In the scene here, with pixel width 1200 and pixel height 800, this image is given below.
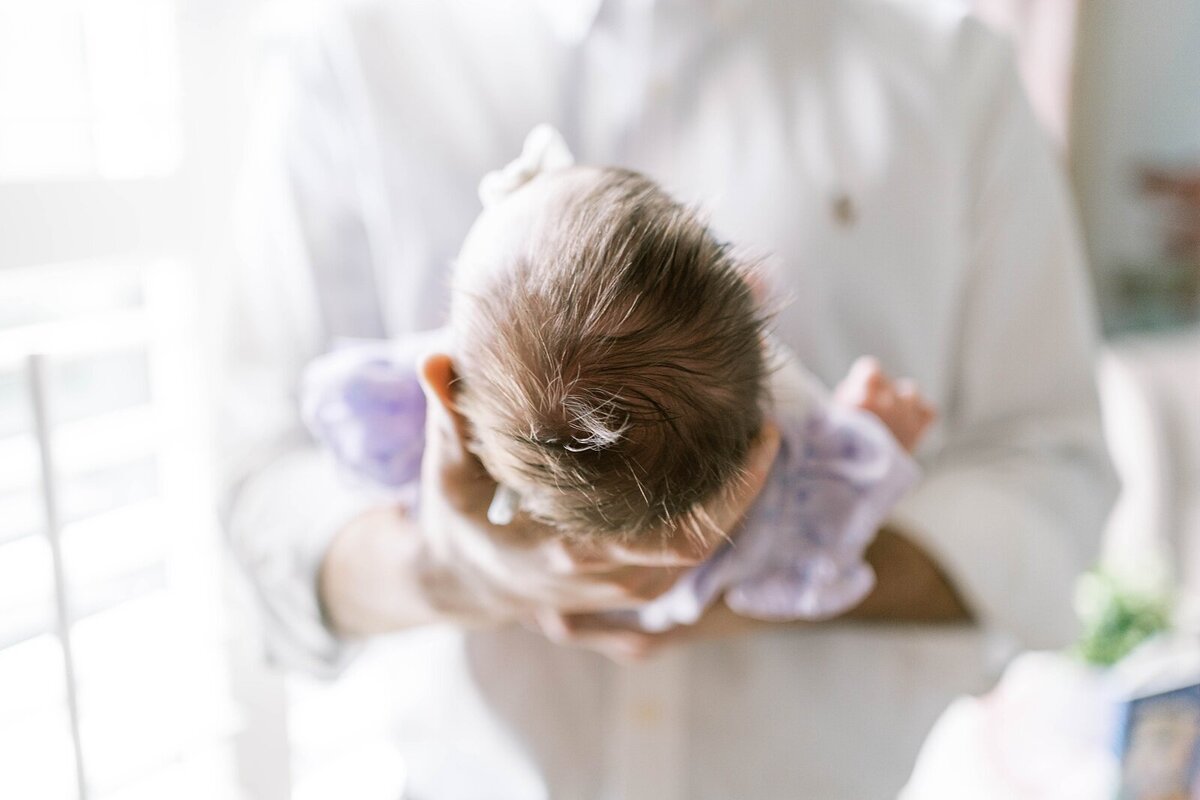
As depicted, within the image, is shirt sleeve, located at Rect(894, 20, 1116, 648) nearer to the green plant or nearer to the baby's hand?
the baby's hand

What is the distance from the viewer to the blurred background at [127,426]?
0.47 meters

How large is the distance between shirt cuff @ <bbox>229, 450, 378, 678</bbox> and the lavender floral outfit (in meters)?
0.09

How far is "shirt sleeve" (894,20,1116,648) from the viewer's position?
57 cm

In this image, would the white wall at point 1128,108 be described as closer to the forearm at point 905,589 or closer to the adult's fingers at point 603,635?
the forearm at point 905,589

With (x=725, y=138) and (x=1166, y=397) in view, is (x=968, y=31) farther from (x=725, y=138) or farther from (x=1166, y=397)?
(x=1166, y=397)

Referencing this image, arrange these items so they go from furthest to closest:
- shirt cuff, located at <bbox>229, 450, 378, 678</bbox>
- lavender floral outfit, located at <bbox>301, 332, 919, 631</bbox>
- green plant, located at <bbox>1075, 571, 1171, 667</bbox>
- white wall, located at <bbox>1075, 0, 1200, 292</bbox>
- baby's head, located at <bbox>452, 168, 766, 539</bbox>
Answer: white wall, located at <bbox>1075, 0, 1200, 292</bbox> → green plant, located at <bbox>1075, 571, 1171, 667</bbox> → shirt cuff, located at <bbox>229, 450, 378, 678</bbox> → lavender floral outfit, located at <bbox>301, 332, 919, 631</bbox> → baby's head, located at <bbox>452, 168, 766, 539</bbox>

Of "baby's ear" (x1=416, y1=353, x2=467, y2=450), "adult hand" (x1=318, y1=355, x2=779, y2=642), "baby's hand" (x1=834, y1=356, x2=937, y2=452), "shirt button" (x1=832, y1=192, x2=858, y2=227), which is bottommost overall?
"adult hand" (x1=318, y1=355, x2=779, y2=642)

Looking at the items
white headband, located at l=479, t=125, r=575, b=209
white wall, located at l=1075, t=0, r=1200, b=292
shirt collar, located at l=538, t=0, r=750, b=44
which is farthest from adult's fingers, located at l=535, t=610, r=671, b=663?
white wall, located at l=1075, t=0, r=1200, b=292

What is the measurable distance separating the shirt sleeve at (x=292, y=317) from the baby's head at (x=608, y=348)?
29cm

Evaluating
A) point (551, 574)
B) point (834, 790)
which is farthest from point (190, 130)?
point (834, 790)

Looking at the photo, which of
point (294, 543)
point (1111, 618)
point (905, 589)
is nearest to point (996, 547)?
point (905, 589)

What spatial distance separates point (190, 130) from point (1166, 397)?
186 cm

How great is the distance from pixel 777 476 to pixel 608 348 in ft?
0.67

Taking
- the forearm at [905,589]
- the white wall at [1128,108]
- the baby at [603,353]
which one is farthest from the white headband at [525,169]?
the white wall at [1128,108]
